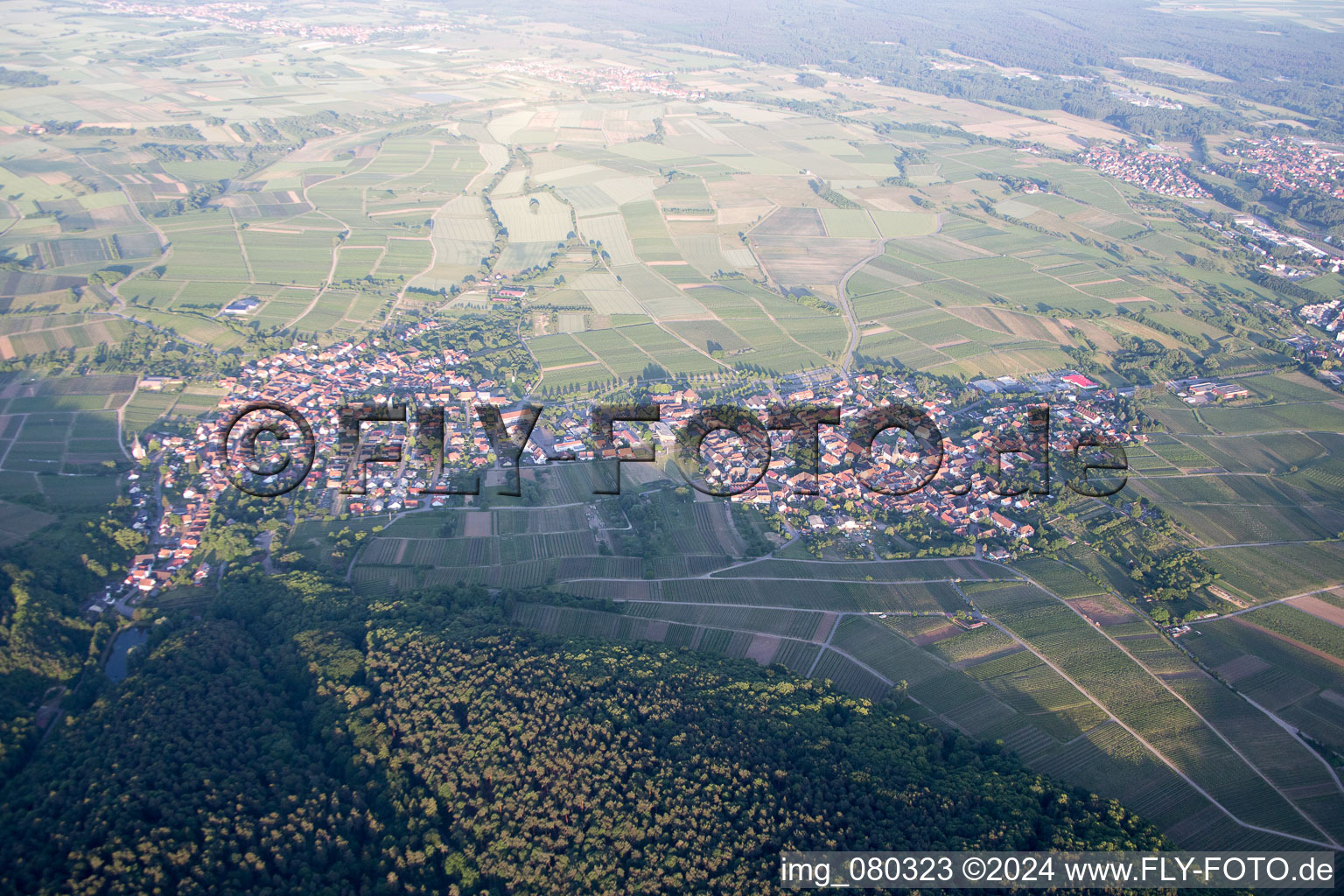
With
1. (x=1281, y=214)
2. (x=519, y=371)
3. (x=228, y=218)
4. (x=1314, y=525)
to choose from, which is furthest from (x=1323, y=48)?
(x=228, y=218)

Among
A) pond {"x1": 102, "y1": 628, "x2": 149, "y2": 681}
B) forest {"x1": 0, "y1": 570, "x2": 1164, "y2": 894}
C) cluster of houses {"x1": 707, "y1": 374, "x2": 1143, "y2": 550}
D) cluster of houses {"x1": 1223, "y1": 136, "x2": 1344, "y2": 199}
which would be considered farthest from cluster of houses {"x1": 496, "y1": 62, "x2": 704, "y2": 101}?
forest {"x1": 0, "y1": 570, "x2": 1164, "y2": 894}

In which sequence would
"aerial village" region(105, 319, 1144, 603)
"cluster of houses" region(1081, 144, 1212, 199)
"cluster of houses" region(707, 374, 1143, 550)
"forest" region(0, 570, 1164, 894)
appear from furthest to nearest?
"cluster of houses" region(1081, 144, 1212, 199), "cluster of houses" region(707, 374, 1143, 550), "aerial village" region(105, 319, 1144, 603), "forest" region(0, 570, 1164, 894)

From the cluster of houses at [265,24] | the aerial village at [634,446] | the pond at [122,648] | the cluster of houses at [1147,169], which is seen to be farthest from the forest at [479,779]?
the cluster of houses at [265,24]

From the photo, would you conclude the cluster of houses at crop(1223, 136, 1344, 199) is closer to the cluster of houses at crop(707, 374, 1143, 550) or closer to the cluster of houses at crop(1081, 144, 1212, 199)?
the cluster of houses at crop(1081, 144, 1212, 199)

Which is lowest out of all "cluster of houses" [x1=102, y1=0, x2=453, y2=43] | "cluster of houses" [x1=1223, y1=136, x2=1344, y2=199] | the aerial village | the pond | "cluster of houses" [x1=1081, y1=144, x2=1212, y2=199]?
the pond

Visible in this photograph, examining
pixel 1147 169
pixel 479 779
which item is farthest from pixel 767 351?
pixel 1147 169

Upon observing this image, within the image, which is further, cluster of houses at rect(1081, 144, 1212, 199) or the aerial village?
cluster of houses at rect(1081, 144, 1212, 199)
